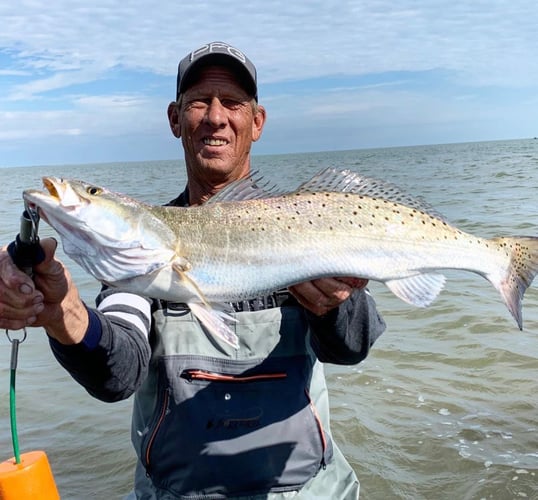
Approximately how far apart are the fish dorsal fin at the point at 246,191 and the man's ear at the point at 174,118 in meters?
1.37

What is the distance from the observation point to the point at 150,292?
8.55 feet

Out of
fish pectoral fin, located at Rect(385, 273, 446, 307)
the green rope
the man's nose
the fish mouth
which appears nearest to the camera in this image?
the fish mouth

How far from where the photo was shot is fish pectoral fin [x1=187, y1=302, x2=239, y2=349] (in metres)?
2.62

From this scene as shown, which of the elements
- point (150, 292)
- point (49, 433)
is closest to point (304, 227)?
point (150, 292)

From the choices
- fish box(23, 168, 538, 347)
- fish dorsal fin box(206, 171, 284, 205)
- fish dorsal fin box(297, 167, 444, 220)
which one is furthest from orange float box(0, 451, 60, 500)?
fish dorsal fin box(297, 167, 444, 220)

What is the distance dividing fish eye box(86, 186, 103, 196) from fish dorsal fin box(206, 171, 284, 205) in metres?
0.55

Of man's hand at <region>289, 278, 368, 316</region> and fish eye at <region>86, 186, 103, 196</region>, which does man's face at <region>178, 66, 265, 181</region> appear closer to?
man's hand at <region>289, 278, 368, 316</region>

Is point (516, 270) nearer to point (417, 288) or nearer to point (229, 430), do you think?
point (417, 288)

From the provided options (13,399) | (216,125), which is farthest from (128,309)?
(216,125)

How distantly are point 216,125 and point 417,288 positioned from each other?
1628mm

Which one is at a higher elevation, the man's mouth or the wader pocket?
the man's mouth

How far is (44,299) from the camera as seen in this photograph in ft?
7.97

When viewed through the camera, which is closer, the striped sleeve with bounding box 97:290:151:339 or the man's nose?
the striped sleeve with bounding box 97:290:151:339

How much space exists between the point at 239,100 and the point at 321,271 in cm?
164
